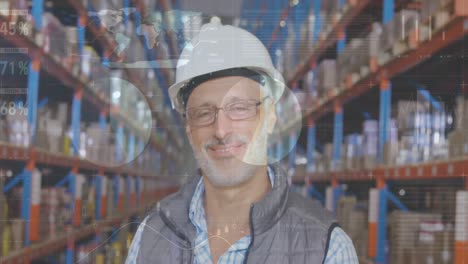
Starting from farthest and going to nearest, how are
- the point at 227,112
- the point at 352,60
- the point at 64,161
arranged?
the point at 352,60 < the point at 64,161 < the point at 227,112

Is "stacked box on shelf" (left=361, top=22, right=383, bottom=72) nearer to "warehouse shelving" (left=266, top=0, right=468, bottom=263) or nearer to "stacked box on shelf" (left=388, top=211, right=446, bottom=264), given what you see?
"warehouse shelving" (left=266, top=0, right=468, bottom=263)

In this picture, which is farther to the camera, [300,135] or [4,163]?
[4,163]

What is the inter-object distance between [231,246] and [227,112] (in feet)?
1.39

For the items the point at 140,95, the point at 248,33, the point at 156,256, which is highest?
the point at 248,33

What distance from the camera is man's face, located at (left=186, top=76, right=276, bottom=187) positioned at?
160cm

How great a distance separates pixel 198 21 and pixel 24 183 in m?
0.77

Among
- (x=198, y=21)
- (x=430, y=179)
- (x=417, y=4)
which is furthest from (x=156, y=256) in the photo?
(x=417, y=4)

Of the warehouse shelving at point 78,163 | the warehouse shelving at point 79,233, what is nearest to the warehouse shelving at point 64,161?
the warehouse shelving at point 78,163

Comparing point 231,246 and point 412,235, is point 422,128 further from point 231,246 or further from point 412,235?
point 231,246

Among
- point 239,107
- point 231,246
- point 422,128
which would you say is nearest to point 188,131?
point 239,107

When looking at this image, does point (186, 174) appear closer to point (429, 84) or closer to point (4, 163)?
point (4, 163)

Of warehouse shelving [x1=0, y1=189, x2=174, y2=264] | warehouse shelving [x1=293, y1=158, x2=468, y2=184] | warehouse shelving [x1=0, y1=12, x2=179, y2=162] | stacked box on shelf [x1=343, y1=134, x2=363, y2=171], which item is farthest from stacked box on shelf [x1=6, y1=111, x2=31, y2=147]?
stacked box on shelf [x1=343, y1=134, x2=363, y2=171]

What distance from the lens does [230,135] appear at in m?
1.60

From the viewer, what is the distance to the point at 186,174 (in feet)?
5.48
